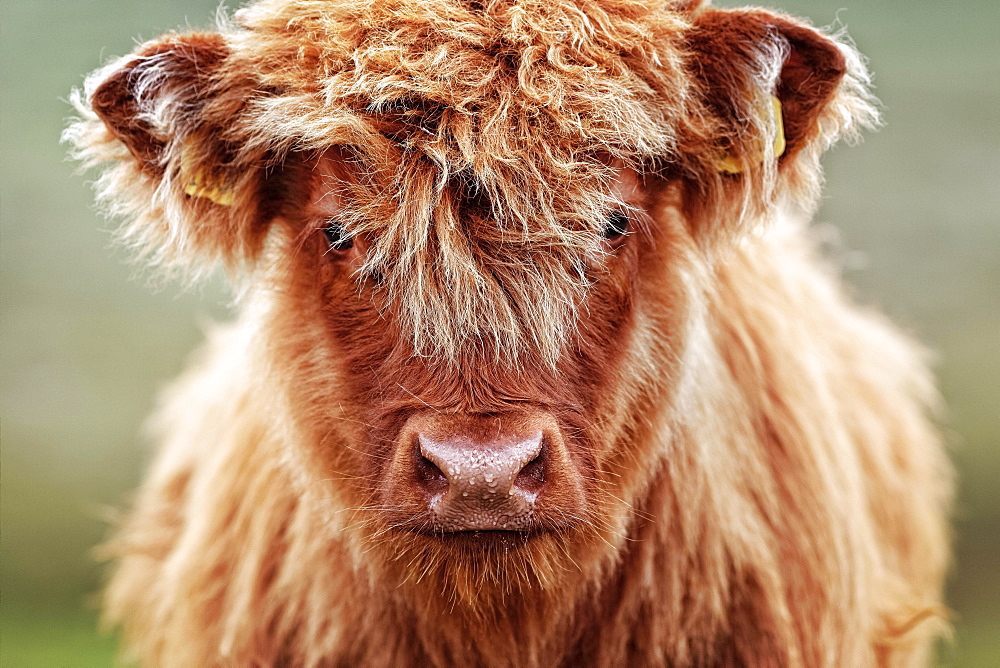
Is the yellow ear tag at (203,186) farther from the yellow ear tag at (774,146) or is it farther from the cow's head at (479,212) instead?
the yellow ear tag at (774,146)

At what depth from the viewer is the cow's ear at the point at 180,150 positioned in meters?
2.71

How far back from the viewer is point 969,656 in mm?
6145

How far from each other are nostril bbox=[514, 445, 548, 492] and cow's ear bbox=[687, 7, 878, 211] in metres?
0.99

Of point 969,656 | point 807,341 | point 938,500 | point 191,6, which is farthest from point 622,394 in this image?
point 191,6

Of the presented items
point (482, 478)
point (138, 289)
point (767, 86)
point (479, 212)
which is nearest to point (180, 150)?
point (479, 212)

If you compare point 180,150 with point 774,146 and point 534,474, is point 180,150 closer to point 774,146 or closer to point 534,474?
point 534,474

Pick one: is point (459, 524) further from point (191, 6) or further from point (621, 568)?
point (191, 6)

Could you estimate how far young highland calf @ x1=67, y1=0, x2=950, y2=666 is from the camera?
96.0 inches

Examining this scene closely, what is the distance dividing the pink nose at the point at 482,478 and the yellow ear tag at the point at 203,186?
104 cm

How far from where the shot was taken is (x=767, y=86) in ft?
8.59

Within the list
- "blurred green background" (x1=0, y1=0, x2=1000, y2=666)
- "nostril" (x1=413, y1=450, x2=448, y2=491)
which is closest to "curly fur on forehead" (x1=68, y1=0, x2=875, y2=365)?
"nostril" (x1=413, y1=450, x2=448, y2=491)

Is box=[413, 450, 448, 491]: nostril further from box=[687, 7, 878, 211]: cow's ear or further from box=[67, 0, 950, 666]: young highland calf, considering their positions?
box=[687, 7, 878, 211]: cow's ear

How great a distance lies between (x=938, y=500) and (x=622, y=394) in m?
2.82

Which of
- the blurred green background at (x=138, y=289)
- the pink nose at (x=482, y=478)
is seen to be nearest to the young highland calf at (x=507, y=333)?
the pink nose at (x=482, y=478)
